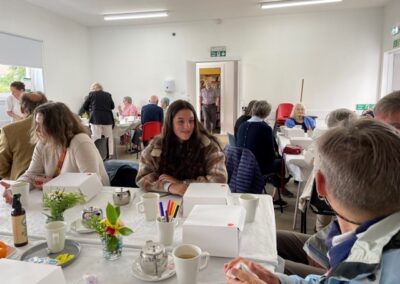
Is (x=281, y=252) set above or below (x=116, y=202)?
below

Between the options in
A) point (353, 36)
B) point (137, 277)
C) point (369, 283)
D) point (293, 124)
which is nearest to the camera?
point (369, 283)

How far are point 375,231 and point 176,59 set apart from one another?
730cm

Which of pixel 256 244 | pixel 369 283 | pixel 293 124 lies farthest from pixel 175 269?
pixel 293 124

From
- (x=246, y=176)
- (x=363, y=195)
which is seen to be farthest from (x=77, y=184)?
(x=363, y=195)

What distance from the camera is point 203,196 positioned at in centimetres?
133

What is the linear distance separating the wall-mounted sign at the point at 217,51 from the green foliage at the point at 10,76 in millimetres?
4049

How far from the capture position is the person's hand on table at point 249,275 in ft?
2.77

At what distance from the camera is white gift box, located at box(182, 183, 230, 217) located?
51.7 inches

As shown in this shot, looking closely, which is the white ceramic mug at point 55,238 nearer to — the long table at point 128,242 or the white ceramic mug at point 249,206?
the long table at point 128,242

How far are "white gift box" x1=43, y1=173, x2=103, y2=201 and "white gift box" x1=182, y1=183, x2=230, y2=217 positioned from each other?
53 centimetres

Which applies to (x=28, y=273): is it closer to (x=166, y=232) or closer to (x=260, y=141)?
(x=166, y=232)

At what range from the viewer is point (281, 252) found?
1.52 m

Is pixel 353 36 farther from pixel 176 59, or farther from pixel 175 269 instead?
pixel 175 269

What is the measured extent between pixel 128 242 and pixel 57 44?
22.1 feet
